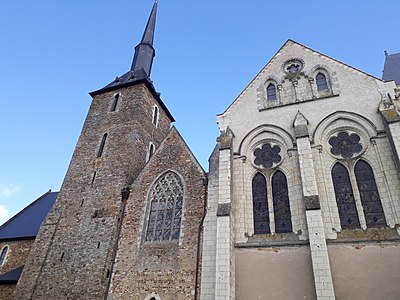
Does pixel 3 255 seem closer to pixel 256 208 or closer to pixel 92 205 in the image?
pixel 92 205

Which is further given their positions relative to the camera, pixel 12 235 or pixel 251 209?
pixel 12 235

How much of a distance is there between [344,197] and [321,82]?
5441 millimetres

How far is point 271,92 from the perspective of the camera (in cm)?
1398

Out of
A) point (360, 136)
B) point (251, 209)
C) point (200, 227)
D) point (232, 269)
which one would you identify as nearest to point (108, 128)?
point (200, 227)

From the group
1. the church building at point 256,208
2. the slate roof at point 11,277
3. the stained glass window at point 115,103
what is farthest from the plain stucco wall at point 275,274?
the stained glass window at point 115,103

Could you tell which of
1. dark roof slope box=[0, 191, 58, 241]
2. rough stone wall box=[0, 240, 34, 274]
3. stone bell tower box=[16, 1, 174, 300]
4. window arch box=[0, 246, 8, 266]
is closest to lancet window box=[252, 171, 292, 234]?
stone bell tower box=[16, 1, 174, 300]

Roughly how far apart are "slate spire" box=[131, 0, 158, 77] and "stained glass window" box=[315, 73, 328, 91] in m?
13.0

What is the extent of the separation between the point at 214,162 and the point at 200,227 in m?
2.79

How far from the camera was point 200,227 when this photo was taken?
1165 centimetres

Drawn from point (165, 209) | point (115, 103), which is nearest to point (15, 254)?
point (165, 209)

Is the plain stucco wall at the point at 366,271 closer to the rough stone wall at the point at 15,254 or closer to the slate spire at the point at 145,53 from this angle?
the rough stone wall at the point at 15,254

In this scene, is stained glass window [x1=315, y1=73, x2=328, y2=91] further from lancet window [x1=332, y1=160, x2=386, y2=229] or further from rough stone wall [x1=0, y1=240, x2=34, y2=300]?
rough stone wall [x1=0, y1=240, x2=34, y2=300]

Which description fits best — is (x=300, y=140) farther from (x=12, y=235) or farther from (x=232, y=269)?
(x=12, y=235)

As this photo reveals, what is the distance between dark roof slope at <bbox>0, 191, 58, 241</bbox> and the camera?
1767cm
